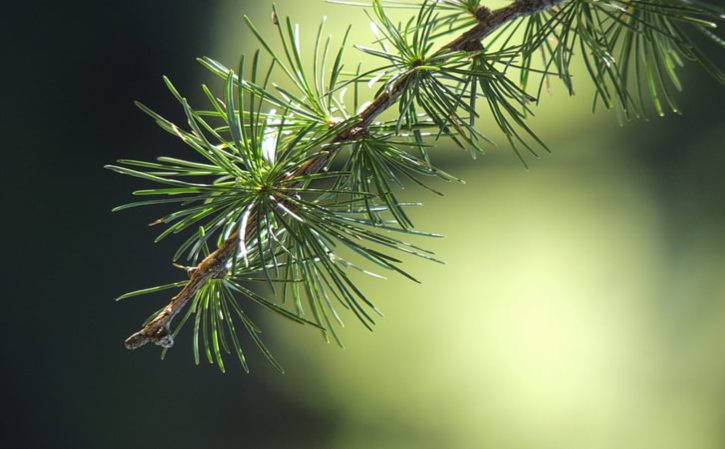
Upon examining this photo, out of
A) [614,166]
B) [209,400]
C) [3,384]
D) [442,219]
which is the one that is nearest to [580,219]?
[614,166]

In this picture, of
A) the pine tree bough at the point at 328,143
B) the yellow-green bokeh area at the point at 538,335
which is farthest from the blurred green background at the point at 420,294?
the pine tree bough at the point at 328,143

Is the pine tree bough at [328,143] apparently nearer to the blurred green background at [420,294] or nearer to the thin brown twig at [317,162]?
the thin brown twig at [317,162]

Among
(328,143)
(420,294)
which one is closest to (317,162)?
(328,143)

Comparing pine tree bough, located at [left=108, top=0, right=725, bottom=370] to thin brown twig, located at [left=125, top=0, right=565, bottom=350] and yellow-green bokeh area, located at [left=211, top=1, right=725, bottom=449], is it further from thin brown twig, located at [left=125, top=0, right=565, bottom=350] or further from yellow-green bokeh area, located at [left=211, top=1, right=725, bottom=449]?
yellow-green bokeh area, located at [left=211, top=1, right=725, bottom=449]

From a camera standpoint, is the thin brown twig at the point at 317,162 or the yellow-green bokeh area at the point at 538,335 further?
the yellow-green bokeh area at the point at 538,335

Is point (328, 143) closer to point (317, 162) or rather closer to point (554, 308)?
point (317, 162)

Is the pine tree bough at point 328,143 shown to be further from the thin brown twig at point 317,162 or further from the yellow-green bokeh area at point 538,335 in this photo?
the yellow-green bokeh area at point 538,335

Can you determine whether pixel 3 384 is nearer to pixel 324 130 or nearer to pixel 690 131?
pixel 324 130

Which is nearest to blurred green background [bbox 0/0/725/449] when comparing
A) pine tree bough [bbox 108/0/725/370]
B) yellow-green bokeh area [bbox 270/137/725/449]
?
yellow-green bokeh area [bbox 270/137/725/449]
